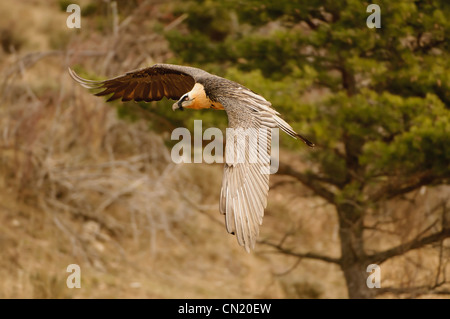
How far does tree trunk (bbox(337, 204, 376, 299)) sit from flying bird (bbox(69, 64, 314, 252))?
3017 millimetres

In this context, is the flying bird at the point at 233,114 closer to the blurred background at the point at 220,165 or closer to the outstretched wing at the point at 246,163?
the outstretched wing at the point at 246,163

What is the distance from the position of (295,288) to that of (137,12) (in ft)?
16.5

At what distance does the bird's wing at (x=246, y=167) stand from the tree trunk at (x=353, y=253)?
11.9 feet

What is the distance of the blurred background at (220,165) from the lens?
22.6 ft

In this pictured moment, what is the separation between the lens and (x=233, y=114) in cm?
446

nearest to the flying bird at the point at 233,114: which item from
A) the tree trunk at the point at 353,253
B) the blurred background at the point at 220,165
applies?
the blurred background at the point at 220,165

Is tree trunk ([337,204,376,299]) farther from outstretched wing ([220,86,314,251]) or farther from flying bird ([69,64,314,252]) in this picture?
outstretched wing ([220,86,314,251])

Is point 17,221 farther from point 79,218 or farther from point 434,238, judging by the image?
point 434,238

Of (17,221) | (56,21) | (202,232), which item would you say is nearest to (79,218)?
(17,221)

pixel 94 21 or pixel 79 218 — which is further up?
pixel 94 21

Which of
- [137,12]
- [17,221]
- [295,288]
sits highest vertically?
[137,12]

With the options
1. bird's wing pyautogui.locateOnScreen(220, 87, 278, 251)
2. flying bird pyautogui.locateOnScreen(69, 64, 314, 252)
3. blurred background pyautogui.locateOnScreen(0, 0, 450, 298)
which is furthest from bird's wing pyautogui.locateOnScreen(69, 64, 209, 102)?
bird's wing pyautogui.locateOnScreen(220, 87, 278, 251)

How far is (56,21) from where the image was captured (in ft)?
53.6

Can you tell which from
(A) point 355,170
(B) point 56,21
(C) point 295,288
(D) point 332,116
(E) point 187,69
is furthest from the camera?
(B) point 56,21
